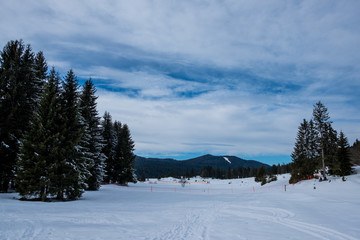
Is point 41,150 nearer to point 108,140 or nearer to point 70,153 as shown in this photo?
point 70,153

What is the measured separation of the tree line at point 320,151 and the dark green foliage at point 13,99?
4225 centimetres

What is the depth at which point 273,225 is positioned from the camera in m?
9.96

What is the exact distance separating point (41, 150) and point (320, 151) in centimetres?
4201

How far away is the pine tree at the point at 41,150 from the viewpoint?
15.9 m

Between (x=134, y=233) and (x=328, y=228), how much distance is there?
25.8 ft

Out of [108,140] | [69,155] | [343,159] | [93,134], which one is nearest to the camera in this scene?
[69,155]

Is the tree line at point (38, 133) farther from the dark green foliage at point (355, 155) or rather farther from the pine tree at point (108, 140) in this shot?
the dark green foliage at point (355, 155)

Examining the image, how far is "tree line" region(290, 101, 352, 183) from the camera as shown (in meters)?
36.4

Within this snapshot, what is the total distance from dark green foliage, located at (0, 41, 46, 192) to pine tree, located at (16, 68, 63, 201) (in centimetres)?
277

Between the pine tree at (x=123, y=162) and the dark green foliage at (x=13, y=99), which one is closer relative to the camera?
the dark green foliage at (x=13, y=99)

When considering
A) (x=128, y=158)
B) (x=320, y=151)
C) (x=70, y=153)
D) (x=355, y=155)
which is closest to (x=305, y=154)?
(x=320, y=151)

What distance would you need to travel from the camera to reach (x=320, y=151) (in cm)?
3962

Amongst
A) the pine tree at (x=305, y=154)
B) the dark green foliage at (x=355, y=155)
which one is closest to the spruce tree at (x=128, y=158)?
the pine tree at (x=305, y=154)

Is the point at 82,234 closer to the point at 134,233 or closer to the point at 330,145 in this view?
the point at 134,233
